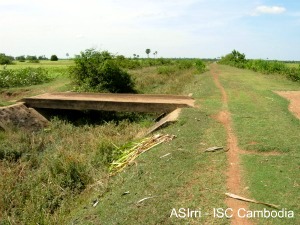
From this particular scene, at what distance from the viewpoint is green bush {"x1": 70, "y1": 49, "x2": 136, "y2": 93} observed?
1573 centimetres

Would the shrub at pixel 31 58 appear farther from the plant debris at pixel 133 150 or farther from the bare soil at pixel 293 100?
the plant debris at pixel 133 150

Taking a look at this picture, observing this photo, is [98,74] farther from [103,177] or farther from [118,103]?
[103,177]

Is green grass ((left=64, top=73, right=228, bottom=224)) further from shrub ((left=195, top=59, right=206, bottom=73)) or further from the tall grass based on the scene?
shrub ((left=195, top=59, right=206, bottom=73))

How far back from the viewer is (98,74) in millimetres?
15898

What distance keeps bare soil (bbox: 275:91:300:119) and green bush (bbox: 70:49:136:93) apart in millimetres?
7520

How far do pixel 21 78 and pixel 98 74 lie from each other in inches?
349

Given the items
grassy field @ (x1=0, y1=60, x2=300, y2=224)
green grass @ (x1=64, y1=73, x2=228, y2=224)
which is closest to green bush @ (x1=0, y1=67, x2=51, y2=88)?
grassy field @ (x1=0, y1=60, x2=300, y2=224)

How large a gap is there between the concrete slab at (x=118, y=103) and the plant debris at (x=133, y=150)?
3.26 meters

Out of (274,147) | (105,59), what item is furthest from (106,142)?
(105,59)

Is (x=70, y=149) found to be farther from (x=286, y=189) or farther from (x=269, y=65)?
(x=269, y=65)

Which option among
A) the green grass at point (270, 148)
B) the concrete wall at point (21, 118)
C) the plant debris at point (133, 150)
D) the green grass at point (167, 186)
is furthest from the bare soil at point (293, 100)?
the concrete wall at point (21, 118)

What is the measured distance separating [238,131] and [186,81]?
13.1 metres

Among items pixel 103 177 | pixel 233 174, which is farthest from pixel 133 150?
pixel 233 174

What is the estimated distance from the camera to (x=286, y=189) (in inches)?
183
